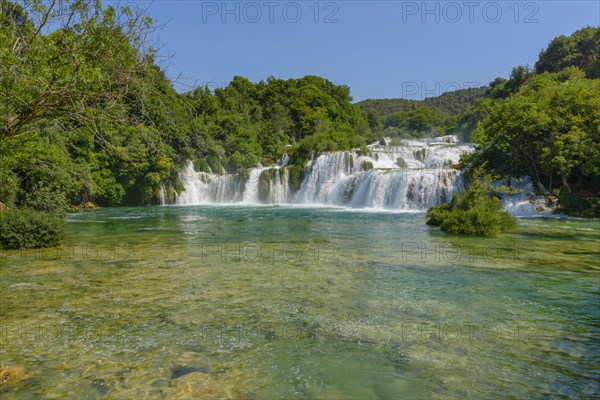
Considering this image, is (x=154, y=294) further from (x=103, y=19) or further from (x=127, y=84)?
(x=103, y=19)

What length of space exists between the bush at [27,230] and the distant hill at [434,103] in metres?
136

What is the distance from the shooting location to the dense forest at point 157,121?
480 centimetres

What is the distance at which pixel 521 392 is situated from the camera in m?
4.26

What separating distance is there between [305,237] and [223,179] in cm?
2602

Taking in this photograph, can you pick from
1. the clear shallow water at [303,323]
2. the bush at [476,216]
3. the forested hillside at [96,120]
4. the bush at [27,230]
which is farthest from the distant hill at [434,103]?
the clear shallow water at [303,323]

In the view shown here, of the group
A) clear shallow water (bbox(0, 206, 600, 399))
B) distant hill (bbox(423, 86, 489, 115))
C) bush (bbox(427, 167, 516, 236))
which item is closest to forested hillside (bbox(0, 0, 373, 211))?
clear shallow water (bbox(0, 206, 600, 399))

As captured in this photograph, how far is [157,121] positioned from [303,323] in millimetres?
21596

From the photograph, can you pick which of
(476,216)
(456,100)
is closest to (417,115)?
(456,100)

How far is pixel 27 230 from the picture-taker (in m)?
12.8

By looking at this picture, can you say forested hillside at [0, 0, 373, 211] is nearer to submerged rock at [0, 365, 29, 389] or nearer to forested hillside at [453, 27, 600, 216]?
submerged rock at [0, 365, 29, 389]

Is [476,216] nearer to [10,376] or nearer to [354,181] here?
[10,376]

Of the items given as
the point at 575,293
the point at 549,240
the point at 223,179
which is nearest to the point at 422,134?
the point at 223,179

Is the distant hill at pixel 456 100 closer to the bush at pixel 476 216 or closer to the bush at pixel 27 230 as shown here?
the bush at pixel 476 216

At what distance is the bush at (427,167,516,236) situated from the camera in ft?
51.6
